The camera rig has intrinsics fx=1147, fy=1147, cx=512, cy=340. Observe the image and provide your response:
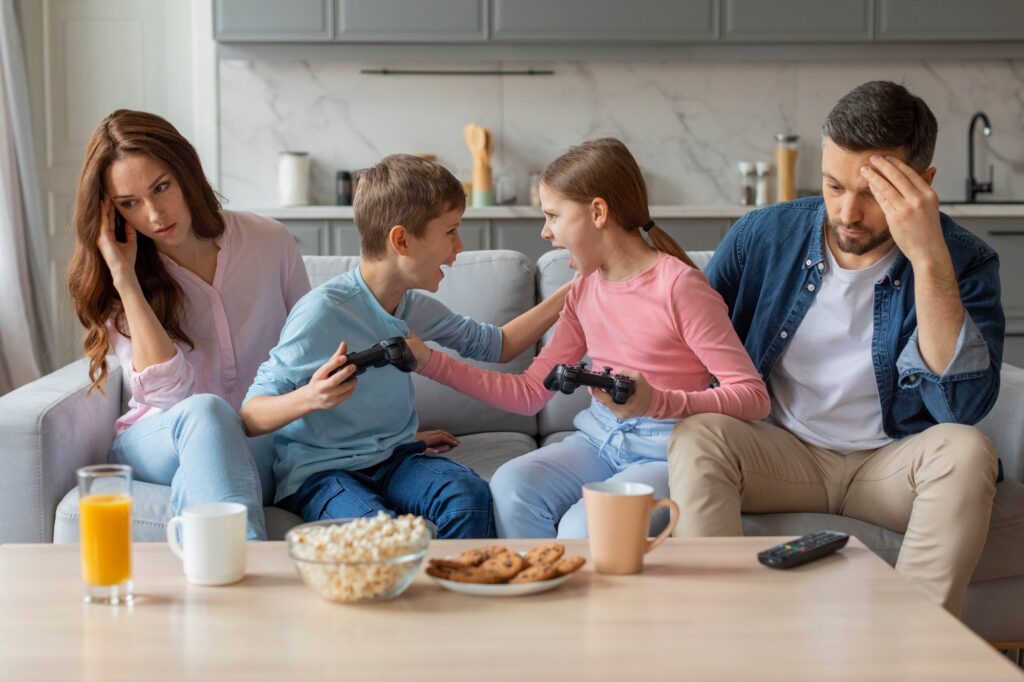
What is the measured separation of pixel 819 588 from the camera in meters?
1.32

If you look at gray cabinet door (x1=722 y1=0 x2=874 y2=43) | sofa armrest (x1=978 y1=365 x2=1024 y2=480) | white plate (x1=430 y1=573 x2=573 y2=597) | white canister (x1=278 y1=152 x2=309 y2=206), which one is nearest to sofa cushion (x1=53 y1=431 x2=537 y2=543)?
white plate (x1=430 y1=573 x2=573 y2=597)

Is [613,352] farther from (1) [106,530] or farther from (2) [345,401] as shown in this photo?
(1) [106,530]

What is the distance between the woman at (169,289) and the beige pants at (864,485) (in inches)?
29.0

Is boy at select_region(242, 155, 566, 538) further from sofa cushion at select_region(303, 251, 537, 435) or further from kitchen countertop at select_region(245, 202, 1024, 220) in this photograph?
kitchen countertop at select_region(245, 202, 1024, 220)

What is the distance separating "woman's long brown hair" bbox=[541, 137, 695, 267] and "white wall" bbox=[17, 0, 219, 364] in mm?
3200

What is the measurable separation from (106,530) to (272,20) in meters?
3.68

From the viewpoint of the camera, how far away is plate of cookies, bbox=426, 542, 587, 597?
4.20 ft

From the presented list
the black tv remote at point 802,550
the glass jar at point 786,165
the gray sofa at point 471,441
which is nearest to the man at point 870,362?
the gray sofa at point 471,441

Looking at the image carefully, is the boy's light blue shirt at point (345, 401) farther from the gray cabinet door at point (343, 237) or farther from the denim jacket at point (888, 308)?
the gray cabinet door at point (343, 237)

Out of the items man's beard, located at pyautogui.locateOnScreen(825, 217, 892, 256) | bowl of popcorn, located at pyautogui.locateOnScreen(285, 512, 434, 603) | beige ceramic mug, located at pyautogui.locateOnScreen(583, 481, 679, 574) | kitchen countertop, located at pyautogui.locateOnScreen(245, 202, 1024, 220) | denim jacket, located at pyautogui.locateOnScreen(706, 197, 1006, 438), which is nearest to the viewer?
bowl of popcorn, located at pyautogui.locateOnScreen(285, 512, 434, 603)

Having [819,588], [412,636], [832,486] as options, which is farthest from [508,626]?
[832,486]

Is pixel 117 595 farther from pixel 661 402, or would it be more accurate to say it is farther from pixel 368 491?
pixel 661 402

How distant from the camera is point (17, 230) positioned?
170 inches

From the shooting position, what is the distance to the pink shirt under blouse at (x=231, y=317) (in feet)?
7.36
